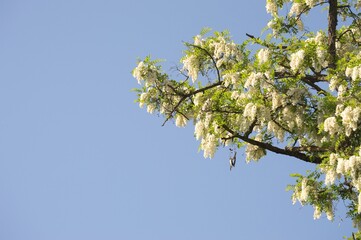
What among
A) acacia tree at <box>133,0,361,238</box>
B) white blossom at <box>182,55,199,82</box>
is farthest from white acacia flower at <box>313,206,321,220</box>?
white blossom at <box>182,55,199,82</box>

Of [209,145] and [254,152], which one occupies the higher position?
[254,152]

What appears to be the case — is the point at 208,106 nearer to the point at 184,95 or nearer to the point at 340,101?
the point at 184,95

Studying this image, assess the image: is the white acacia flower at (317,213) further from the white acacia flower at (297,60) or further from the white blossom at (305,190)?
the white acacia flower at (297,60)

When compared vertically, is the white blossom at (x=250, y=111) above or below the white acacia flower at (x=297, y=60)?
below

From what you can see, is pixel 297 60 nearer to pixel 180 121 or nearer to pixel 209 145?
pixel 209 145

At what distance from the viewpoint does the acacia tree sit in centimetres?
1466

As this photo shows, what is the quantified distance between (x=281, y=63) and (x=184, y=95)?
301cm

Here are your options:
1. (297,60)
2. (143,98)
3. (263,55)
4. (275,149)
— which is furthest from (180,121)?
(297,60)

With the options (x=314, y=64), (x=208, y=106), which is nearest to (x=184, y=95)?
(x=208, y=106)

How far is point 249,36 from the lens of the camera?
55.6 ft

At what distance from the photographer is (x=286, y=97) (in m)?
15.6

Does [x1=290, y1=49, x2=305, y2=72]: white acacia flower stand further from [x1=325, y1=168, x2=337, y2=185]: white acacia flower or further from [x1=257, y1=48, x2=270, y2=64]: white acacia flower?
[x1=325, y1=168, x2=337, y2=185]: white acacia flower

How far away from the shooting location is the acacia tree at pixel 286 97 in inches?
577

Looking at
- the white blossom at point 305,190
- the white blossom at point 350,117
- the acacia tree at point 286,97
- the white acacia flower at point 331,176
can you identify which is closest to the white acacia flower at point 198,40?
the acacia tree at point 286,97
